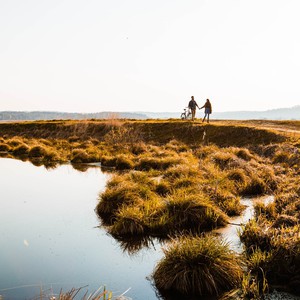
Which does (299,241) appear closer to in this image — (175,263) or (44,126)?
(175,263)

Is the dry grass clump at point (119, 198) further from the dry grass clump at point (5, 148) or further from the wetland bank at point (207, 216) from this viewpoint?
the dry grass clump at point (5, 148)

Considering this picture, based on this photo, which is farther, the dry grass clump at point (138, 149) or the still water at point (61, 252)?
the dry grass clump at point (138, 149)

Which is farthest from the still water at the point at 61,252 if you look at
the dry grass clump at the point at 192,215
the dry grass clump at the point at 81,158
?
the dry grass clump at the point at 81,158

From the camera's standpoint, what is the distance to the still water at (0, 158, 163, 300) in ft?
23.9

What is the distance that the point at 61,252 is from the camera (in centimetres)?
879

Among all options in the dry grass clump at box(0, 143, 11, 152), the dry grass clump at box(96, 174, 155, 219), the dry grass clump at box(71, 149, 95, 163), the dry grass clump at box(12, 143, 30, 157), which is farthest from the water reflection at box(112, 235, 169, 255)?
the dry grass clump at box(0, 143, 11, 152)

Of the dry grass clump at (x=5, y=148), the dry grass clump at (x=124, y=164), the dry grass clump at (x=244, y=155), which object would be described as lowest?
the dry grass clump at (x=5, y=148)

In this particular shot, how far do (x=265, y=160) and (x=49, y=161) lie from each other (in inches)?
486

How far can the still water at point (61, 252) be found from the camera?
7281 mm

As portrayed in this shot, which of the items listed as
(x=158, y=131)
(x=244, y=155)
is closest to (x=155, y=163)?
(x=244, y=155)

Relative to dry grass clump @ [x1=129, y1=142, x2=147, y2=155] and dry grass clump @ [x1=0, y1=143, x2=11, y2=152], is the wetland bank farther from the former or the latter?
dry grass clump @ [x1=0, y1=143, x2=11, y2=152]

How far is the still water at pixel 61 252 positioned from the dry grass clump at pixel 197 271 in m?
0.38

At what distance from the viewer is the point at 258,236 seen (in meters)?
8.58

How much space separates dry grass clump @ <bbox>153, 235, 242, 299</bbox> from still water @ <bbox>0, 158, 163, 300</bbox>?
383 millimetres
